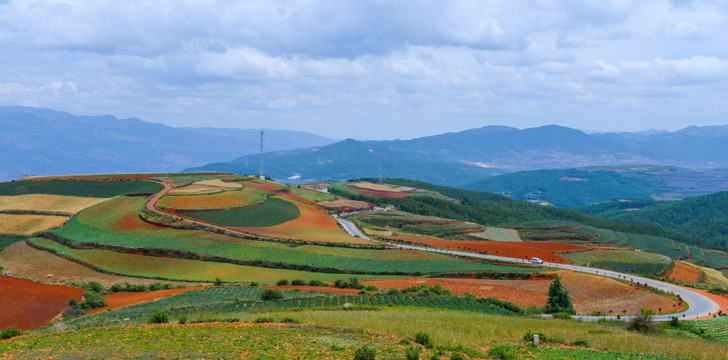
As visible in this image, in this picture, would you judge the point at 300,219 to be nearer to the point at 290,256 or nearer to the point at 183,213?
the point at 183,213

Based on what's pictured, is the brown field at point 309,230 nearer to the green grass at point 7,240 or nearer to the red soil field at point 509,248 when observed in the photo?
the red soil field at point 509,248

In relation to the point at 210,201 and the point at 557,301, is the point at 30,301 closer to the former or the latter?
the point at 557,301

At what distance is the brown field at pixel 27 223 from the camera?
317 feet

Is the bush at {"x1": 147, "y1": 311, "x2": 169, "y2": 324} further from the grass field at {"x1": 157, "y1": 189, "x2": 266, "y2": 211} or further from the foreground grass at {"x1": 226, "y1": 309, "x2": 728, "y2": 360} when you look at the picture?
the grass field at {"x1": 157, "y1": 189, "x2": 266, "y2": 211}

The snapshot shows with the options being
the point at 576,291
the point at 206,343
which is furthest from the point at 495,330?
the point at 576,291

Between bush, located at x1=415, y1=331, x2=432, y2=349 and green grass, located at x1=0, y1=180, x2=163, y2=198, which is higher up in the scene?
green grass, located at x1=0, y1=180, x2=163, y2=198

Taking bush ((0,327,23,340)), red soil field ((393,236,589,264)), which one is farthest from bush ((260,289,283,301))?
red soil field ((393,236,589,264))

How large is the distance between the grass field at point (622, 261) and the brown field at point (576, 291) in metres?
22.5

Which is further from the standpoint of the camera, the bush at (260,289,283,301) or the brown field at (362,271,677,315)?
the brown field at (362,271,677,315)

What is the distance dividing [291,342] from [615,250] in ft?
291

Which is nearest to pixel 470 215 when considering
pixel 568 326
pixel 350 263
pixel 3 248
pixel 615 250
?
pixel 615 250

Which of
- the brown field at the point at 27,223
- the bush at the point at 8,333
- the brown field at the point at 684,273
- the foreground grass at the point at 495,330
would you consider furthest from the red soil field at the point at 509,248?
the bush at the point at 8,333

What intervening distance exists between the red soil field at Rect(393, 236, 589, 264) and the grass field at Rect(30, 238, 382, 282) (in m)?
29.8

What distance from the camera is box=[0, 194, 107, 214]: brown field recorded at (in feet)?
362
